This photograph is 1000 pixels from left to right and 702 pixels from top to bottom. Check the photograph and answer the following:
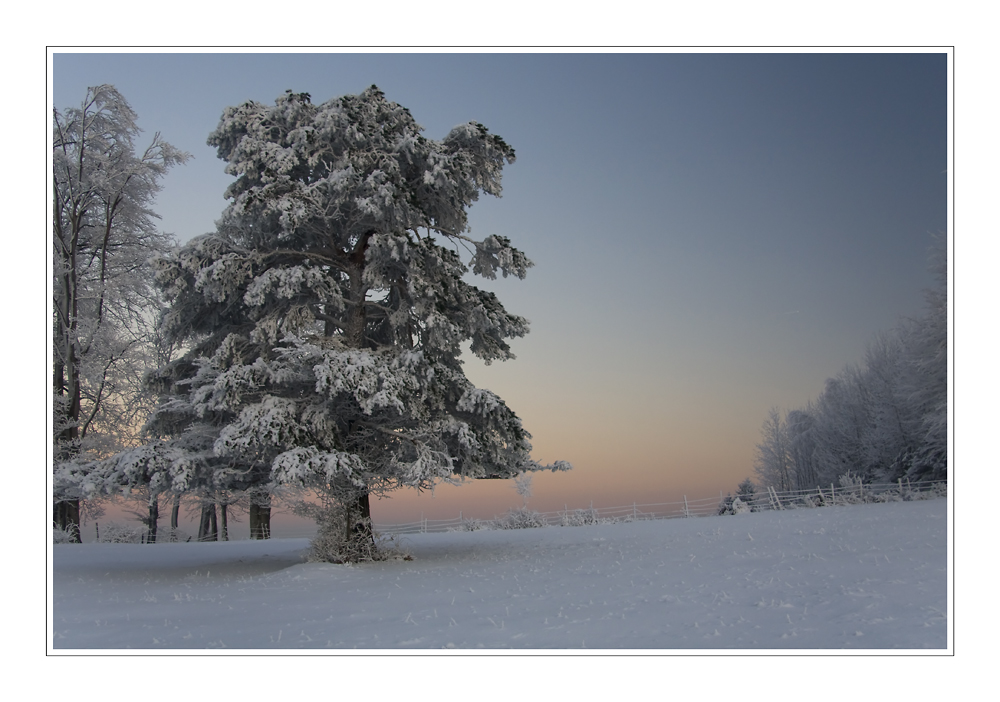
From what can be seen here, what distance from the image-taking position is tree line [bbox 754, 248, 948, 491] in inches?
835

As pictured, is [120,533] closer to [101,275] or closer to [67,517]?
[67,517]

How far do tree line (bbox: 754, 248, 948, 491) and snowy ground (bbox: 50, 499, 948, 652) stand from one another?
9584 millimetres

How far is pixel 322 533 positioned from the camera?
11.2m

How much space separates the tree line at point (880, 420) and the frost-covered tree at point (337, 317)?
12.4 metres

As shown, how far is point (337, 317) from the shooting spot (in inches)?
494

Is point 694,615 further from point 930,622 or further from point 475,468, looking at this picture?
point 475,468

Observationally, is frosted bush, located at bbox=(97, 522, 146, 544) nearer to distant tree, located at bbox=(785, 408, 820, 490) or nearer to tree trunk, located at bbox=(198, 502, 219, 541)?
tree trunk, located at bbox=(198, 502, 219, 541)

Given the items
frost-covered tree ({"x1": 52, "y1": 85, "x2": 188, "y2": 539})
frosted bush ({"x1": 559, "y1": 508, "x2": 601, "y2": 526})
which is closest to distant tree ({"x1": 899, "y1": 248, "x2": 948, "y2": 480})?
frosted bush ({"x1": 559, "y1": 508, "x2": 601, "y2": 526})

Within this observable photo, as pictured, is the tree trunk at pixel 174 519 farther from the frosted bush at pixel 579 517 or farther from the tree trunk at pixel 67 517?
the frosted bush at pixel 579 517

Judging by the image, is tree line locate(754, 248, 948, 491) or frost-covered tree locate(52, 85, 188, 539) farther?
tree line locate(754, 248, 948, 491)

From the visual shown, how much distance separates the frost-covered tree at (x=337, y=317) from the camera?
10.1 m

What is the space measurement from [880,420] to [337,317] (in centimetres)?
2543

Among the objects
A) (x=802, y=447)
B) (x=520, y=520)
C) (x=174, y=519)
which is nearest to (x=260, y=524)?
(x=174, y=519)
